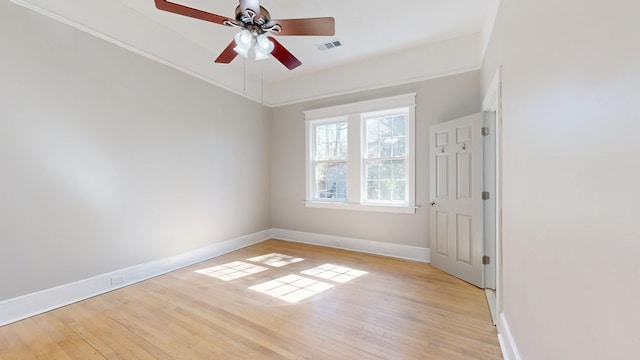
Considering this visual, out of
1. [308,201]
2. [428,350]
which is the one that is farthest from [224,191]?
[428,350]

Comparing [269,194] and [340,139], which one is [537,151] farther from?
[269,194]

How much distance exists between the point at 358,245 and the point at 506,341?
8.61ft

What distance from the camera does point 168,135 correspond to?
11.3ft

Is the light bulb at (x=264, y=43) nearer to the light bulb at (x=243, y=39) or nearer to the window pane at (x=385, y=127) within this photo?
the light bulb at (x=243, y=39)

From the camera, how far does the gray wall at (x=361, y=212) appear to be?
11.8 ft

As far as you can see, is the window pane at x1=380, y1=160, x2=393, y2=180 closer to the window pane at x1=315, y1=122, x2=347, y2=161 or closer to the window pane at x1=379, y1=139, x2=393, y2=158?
the window pane at x1=379, y1=139, x2=393, y2=158

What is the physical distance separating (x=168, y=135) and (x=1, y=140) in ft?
4.83

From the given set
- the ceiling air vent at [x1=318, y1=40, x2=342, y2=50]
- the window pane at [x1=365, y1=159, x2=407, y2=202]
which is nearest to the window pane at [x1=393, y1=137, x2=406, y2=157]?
the window pane at [x1=365, y1=159, x2=407, y2=202]

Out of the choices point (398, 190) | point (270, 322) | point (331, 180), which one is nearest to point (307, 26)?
point (270, 322)

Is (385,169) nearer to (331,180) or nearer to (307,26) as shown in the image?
(331,180)

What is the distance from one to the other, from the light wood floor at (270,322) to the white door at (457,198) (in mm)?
297

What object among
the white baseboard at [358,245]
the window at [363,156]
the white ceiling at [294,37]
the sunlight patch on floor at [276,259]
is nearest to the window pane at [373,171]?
the window at [363,156]

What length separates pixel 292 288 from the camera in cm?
293

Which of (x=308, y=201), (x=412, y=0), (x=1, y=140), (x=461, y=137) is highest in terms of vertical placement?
(x=412, y=0)
